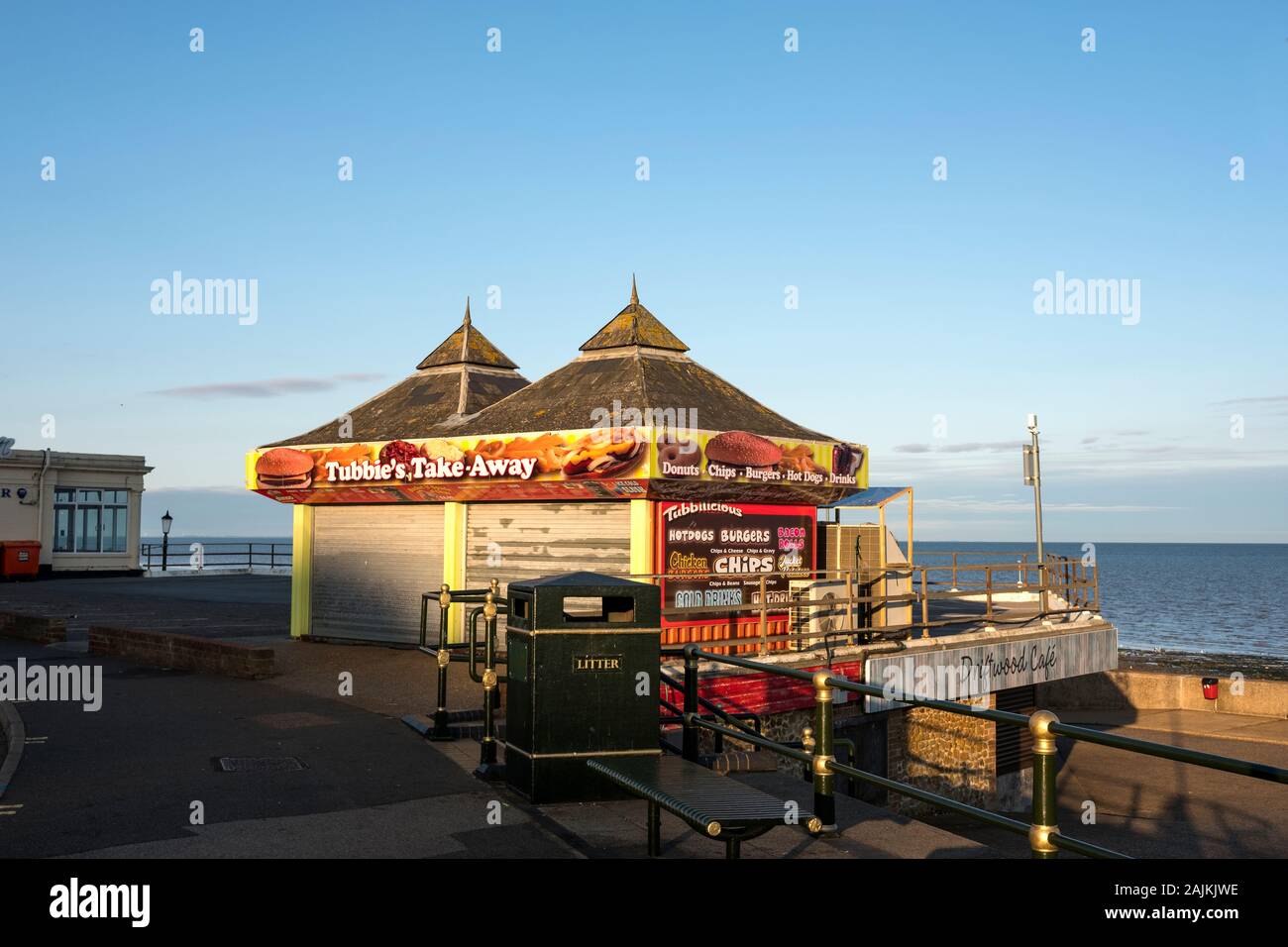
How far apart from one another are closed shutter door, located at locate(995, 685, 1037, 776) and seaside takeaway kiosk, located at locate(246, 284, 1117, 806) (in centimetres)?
7

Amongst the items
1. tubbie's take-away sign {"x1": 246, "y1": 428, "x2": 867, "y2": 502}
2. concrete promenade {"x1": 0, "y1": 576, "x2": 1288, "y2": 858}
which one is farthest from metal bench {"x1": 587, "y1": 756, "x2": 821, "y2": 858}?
tubbie's take-away sign {"x1": 246, "y1": 428, "x2": 867, "y2": 502}

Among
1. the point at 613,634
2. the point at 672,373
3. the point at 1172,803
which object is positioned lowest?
the point at 1172,803

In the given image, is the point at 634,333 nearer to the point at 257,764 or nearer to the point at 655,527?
the point at 655,527

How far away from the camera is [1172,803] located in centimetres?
2105

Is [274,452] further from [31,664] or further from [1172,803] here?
[1172,803]

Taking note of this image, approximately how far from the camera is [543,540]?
760 inches

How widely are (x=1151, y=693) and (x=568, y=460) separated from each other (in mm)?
20890

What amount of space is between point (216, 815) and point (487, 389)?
15490 mm

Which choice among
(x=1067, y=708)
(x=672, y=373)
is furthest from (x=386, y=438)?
(x=1067, y=708)

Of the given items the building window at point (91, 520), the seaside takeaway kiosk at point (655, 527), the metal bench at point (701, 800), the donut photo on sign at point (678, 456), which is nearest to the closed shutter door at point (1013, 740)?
the seaside takeaway kiosk at point (655, 527)

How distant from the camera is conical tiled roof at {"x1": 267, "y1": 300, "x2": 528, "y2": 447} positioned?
2194cm

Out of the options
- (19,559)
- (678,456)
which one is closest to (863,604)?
(678,456)

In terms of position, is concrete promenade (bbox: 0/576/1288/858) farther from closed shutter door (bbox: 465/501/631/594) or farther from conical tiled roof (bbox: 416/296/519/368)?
conical tiled roof (bbox: 416/296/519/368)

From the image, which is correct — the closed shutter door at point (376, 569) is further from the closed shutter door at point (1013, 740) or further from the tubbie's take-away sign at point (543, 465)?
the closed shutter door at point (1013, 740)
